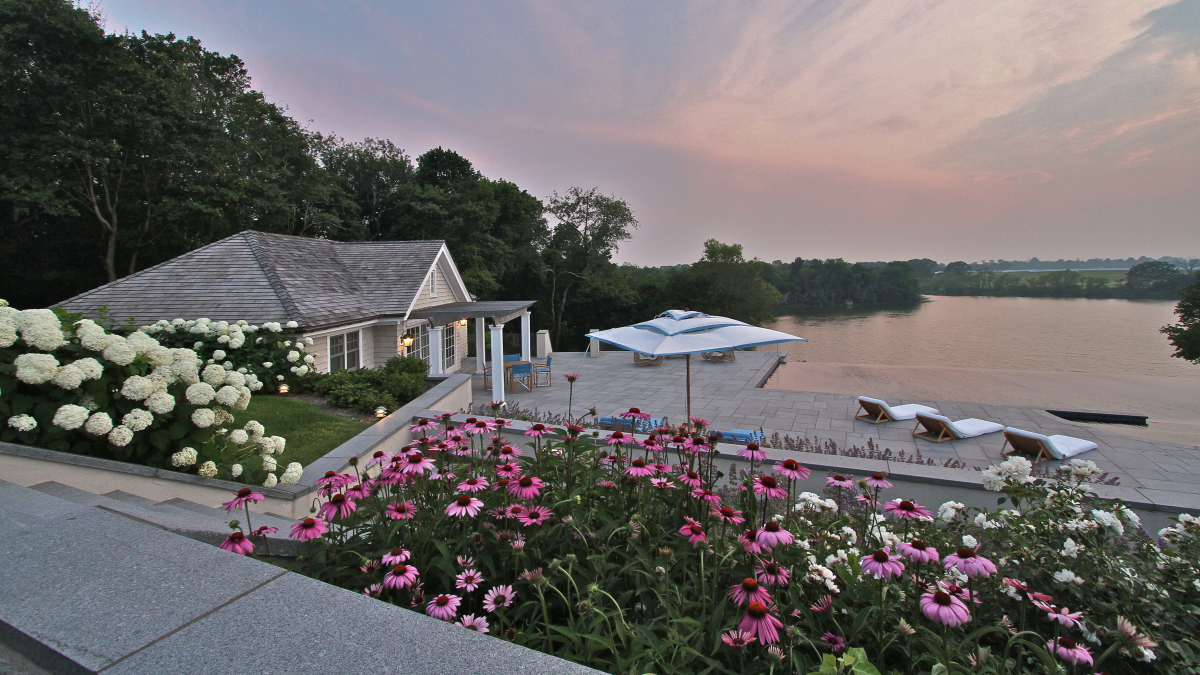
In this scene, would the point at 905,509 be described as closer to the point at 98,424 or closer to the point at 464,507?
the point at 464,507

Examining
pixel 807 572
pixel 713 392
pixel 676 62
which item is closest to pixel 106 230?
pixel 676 62

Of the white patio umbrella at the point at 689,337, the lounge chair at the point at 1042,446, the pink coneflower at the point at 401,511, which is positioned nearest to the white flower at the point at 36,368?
the pink coneflower at the point at 401,511

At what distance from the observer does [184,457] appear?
11.7 feet

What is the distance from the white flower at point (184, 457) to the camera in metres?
3.56

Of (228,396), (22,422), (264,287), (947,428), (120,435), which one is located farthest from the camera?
(264,287)

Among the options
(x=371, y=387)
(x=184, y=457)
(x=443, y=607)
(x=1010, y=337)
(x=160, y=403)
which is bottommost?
(x=1010, y=337)

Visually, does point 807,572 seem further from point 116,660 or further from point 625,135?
point 625,135

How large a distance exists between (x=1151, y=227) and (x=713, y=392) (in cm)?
2506

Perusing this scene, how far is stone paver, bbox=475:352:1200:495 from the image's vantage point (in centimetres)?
646

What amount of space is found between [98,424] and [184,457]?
0.54m

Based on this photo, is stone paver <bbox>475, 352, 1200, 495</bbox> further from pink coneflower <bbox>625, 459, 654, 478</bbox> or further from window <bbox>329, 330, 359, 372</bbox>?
pink coneflower <bbox>625, 459, 654, 478</bbox>

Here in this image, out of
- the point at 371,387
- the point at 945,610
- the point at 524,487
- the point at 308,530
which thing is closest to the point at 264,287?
the point at 371,387

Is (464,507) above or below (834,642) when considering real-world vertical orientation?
above

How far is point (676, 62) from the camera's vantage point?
14625mm
